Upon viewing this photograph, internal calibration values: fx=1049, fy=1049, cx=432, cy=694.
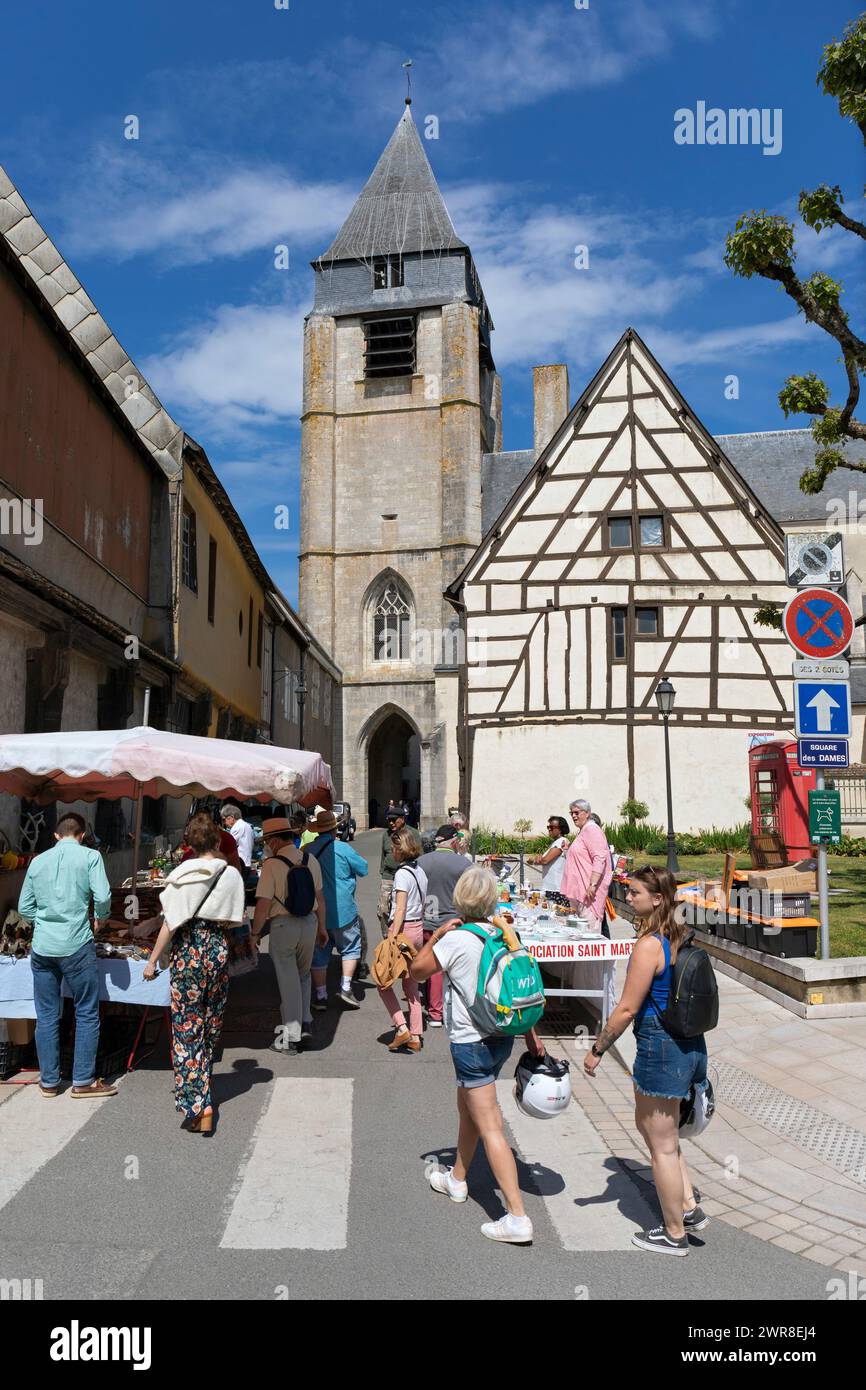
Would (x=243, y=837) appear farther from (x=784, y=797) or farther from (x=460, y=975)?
(x=460, y=975)

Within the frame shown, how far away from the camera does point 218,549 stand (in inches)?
834

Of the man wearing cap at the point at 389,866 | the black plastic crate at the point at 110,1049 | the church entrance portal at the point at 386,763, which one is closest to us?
the black plastic crate at the point at 110,1049

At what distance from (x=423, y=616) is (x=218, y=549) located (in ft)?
73.3

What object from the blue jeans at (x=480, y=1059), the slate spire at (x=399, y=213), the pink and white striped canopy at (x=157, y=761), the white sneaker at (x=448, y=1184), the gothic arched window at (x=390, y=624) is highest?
the slate spire at (x=399, y=213)

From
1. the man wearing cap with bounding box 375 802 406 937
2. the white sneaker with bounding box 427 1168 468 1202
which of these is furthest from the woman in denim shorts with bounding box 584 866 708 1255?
the man wearing cap with bounding box 375 802 406 937

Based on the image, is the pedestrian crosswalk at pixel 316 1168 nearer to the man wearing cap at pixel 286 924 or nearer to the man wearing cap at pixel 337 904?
the man wearing cap at pixel 286 924

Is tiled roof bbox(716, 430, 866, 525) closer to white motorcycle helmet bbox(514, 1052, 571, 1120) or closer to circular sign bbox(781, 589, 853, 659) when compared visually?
circular sign bbox(781, 589, 853, 659)

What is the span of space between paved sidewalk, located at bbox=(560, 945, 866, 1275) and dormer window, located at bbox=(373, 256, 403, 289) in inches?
1720

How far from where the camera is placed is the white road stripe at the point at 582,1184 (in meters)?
4.53

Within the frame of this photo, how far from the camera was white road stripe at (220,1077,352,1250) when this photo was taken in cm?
443

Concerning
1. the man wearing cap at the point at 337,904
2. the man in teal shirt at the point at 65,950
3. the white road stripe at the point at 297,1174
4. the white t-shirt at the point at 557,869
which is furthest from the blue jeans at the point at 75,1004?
the white t-shirt at the point at 557,869

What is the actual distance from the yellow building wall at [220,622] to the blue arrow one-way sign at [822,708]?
11407 millimetres

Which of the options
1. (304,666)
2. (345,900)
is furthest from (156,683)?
(304,666)

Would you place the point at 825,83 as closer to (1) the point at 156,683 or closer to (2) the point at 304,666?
(1) the point at 156,683
